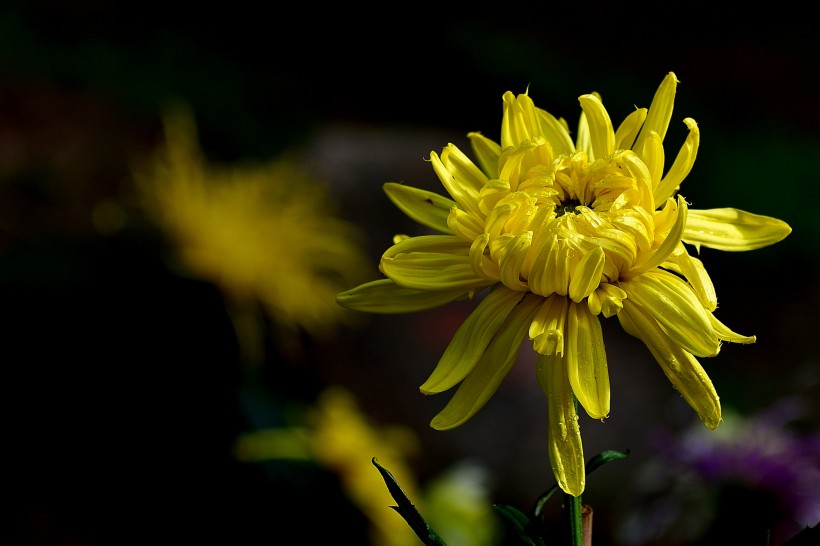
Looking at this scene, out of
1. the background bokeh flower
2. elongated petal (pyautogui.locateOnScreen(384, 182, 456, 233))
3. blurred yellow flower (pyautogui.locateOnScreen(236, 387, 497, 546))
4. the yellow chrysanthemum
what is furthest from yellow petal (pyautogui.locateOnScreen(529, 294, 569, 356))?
blurred yellow flower (pyautogui.locateOnScreen(236, 387, 497, 546))

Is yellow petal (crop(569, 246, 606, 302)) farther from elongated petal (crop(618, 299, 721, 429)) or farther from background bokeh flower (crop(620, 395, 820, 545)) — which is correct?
background bokeh flower (crop(620, 395, 820, 545))

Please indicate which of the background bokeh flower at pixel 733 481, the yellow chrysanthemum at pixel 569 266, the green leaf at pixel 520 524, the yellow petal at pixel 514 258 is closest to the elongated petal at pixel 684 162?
the yellow chrysanthemum at pixel 569 266

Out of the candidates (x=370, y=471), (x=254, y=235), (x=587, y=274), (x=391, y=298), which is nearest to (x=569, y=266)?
(x=587, y=274)

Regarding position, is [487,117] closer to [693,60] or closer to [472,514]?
[693,60]

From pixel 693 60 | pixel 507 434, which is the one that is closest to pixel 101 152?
pixel 507 434

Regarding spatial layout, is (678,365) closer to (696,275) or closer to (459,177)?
(696,275)
